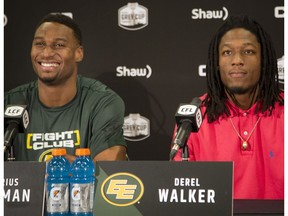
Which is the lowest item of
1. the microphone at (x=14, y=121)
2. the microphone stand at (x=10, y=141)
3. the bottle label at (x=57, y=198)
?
the bottle label at (x=57, y=198)

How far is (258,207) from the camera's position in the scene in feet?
6.27

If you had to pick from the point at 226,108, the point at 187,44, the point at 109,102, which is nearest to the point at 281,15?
the point at 187,44

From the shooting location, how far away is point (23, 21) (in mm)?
3229

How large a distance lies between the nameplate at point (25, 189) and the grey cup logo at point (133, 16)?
5.21 feet

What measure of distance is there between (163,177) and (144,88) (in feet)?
5.04

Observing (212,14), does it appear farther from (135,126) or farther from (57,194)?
(57,194)

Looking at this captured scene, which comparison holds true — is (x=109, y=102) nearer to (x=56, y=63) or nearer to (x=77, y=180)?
(x=56, y=63)

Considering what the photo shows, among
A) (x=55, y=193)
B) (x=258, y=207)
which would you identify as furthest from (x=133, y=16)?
(x=55, y=193)

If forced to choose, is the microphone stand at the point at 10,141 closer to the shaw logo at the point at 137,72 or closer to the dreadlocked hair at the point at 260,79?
the dreadlocked hair at the point at 260,79

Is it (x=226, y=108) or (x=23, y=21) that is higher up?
(x=23, y=21)

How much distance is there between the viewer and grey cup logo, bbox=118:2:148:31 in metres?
3.17

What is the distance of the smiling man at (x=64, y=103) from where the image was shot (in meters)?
2.89

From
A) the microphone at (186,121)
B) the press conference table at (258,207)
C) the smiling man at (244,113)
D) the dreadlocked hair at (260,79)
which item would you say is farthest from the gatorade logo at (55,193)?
the dreadlocked hair at (260,79)

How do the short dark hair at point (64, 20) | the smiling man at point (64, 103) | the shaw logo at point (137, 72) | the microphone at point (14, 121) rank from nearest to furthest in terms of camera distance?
the microphone at point (14, 121), the smiling man at point (64, 103), the short dark hair at point (64, 20), the shaw logo at point (137, 72)
